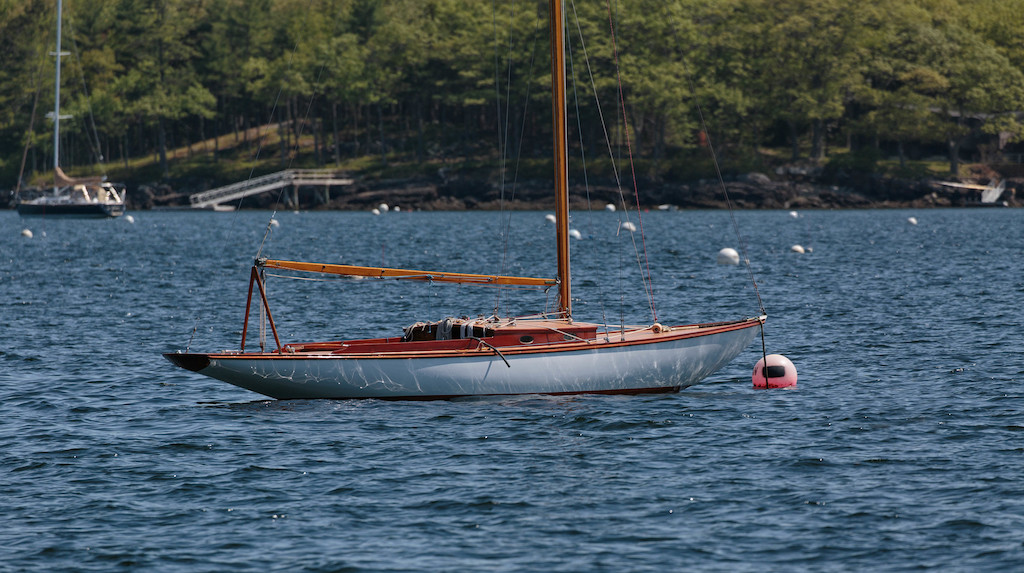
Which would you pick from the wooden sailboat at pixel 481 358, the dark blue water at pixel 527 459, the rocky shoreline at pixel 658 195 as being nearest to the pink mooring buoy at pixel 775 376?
the dark blue water at pixel 527 459

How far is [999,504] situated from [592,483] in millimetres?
6192

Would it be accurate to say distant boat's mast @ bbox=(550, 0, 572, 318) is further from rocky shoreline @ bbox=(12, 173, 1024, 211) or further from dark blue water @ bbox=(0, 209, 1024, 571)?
rocky shoreline @ bbox=(12, 173, 1024, 211)

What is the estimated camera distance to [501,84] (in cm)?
14062

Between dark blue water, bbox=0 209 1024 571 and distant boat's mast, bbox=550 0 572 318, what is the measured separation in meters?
2.84

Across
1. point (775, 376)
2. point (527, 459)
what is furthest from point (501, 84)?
point (527, 459)

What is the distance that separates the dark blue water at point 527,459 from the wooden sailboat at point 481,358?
1.53 feet

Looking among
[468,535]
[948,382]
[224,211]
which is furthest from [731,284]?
[224,211]

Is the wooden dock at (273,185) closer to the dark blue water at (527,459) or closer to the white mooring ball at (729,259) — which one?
the white mooring ball at (729,259)

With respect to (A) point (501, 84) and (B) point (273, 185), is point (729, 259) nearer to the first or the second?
(A) point (501, 84)

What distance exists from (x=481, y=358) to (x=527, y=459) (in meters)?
4.15

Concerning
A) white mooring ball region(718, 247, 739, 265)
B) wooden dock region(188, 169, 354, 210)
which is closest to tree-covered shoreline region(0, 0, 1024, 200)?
wooden dock region(188, 169, 354, 210)

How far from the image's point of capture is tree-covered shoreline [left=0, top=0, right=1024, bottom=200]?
132 meters

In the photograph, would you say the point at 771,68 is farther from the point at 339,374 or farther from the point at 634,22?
the point at 339,374

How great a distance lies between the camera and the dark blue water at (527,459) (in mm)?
16594
